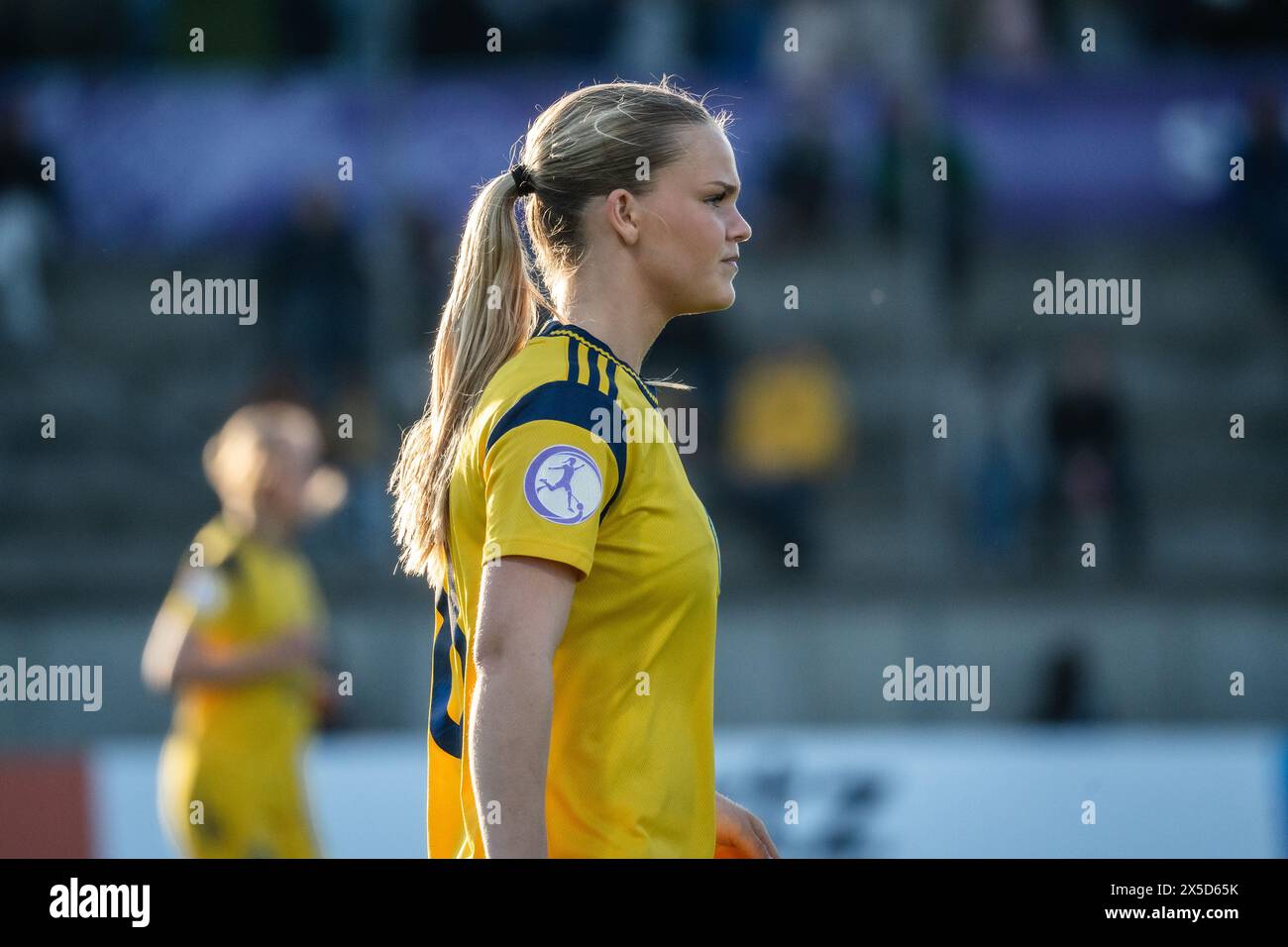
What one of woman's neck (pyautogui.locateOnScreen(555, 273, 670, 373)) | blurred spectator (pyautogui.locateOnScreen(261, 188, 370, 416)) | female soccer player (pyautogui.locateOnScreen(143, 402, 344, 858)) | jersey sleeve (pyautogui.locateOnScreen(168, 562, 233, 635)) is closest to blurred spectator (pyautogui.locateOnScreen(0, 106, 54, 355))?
blurred spectator (pyautogui.locateOnScreen(261, 188, 370, 416))

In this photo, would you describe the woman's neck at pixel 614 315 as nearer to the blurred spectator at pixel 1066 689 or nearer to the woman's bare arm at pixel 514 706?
the woman's bare arm at pixel 514 706

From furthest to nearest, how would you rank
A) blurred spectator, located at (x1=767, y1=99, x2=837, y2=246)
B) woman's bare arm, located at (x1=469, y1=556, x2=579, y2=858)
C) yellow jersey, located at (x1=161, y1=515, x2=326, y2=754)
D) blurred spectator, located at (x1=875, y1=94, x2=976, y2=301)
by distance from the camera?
1. blurred spectator, located at (x1=767, y1=99, x2=837, y2=246)
2. blurred spectator, located at (x1=875, y1=94, x2=976, y2=301)
3. yellow jersey, located at (x1=161, y1=515, x2=326, y2=754)
4. woman's bare arm, located at (x1=469, y1=556, x2=579, y2=858)

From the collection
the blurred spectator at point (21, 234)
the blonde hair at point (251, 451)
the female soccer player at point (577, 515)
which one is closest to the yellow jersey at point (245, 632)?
the blonde hair at point (251, 451)

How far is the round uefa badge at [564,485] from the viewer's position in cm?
227

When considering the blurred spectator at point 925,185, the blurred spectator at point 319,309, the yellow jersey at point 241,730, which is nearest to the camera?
the yellow jersey at point 241,730

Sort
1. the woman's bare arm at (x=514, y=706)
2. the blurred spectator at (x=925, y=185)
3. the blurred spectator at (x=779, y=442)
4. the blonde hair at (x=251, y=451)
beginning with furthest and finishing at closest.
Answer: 1. the blurred spectator at (x=925, y=185)
2. the blurred spectator at (x=779, y=442)
3. the blonde hair at (x=251, y=451)
4. the woman's bare arm at (x=514, y=706)

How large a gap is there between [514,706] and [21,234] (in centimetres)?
958

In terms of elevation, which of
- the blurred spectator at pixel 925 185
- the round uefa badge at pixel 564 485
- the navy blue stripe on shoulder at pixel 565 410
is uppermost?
the blurred spectator at pixel 925 185

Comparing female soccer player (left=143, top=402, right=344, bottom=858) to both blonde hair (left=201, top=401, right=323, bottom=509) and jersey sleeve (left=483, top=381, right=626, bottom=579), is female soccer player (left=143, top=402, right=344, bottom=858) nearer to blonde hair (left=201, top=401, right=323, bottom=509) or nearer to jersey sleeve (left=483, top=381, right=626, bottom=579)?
blonde hair (left=201, top=401, right=323, bottom=509)

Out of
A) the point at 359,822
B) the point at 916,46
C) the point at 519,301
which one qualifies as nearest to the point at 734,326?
the point at 916,46

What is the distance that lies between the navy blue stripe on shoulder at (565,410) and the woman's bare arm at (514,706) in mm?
159

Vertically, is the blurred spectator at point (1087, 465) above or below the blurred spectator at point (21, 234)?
below

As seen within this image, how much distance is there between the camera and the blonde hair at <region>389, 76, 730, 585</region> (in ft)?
8.20
